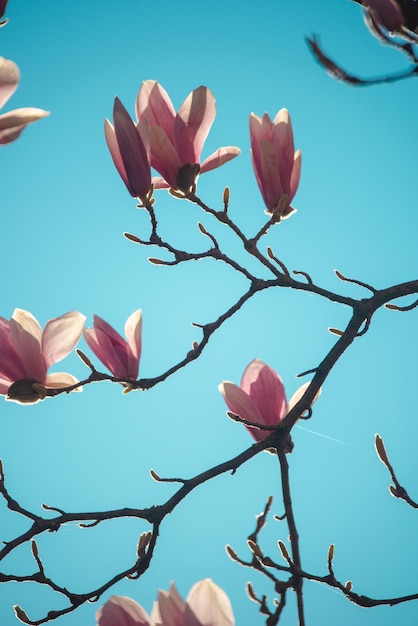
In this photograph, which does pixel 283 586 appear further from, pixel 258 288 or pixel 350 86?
pixel 350 86

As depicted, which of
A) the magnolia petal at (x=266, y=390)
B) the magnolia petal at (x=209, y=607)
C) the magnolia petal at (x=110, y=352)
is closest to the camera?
the magnolia petal at (x=209, y=607)

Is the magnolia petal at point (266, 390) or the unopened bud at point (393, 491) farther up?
the magnolia petal at point (266, 390)

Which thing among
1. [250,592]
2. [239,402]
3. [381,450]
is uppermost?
[239,402]

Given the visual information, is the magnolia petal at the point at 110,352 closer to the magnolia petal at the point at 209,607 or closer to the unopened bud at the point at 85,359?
the unopened bud at the point at 85,359

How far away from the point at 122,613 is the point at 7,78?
838mm

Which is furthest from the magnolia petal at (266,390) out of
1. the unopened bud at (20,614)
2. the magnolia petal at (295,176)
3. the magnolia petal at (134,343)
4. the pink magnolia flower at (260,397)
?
the unopened bud at (20,614)

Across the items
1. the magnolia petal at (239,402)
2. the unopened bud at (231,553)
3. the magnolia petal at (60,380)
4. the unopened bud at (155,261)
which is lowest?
the unopened bud at (231,553)

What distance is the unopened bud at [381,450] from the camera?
1.35 meters

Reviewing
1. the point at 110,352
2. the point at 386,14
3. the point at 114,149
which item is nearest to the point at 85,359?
the point at 110,352

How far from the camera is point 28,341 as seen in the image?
59.8 inches

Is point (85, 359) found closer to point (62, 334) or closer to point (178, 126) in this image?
point (62, 334)

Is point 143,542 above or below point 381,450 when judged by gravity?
below

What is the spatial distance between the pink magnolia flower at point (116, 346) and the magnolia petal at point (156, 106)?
48cm

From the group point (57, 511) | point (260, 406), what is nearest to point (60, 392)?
point (57, 511)
